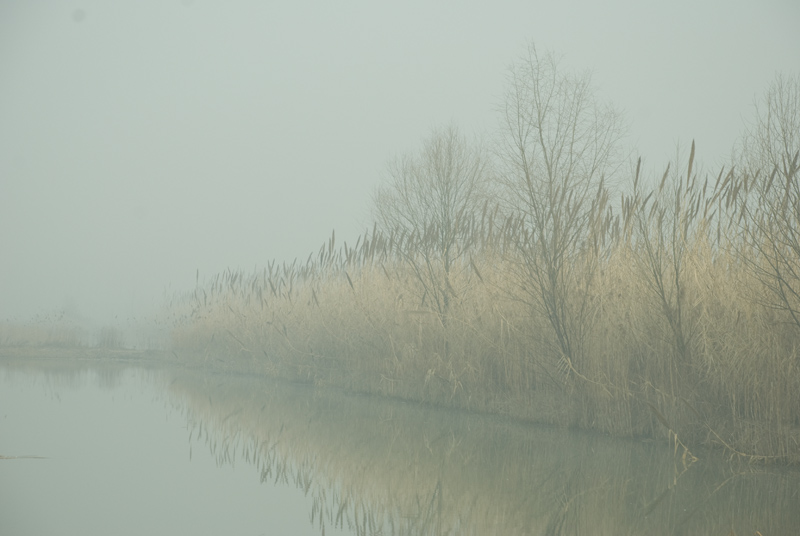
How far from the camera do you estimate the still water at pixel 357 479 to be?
365 centimetres

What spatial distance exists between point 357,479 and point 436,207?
11374mm

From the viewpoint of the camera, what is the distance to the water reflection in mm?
3682

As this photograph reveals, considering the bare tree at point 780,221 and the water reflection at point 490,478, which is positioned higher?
the bare tree at point 780,221

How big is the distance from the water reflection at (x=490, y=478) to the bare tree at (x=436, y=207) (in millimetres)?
2575

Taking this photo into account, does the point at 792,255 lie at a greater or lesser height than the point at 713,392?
greater

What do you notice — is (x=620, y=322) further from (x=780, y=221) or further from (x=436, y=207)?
(x=436, y=207)

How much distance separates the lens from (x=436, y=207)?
1562 cm

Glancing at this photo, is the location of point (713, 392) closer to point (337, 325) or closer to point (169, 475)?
point (169, 475)

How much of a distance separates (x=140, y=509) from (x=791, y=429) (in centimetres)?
466

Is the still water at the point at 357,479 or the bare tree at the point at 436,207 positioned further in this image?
the bare tree at the point at 436,207

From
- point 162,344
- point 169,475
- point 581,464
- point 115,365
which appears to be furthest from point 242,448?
point 162,344

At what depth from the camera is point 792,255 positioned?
5.29m

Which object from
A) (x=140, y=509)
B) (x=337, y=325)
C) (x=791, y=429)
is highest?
(x=337, y=325)

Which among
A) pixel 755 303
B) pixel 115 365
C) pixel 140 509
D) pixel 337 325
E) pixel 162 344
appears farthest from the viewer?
pixel 162 344
